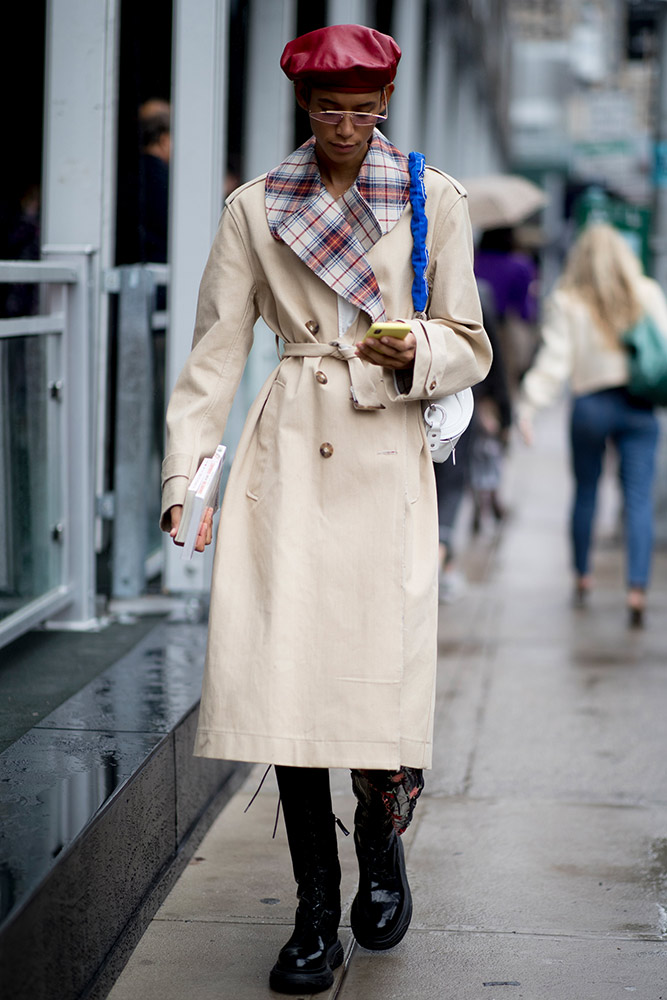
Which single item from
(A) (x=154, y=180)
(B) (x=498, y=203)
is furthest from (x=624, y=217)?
(A) (x=154, y=180)

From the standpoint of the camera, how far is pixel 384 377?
114 inches

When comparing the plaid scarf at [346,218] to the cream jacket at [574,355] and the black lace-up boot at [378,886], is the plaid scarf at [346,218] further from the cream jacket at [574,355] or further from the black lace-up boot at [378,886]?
the cream jacket at [574,355]

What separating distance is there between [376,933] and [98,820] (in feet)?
2.32

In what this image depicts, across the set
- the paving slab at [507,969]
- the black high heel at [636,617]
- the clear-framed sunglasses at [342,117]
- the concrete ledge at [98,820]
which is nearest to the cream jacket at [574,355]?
the black high heel at [636,617]

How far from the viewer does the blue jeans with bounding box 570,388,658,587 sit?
6.90 metres

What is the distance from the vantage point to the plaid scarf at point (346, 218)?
285 cm

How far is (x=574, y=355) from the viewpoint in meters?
7.02

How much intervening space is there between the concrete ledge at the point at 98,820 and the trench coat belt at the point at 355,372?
1.06 meters

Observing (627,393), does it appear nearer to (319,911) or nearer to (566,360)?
(566,360)

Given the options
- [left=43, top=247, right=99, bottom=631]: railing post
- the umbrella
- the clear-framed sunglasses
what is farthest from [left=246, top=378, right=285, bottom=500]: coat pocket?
the umbrella

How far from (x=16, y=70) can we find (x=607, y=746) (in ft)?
14.4

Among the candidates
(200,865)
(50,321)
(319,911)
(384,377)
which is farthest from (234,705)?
(50,321)

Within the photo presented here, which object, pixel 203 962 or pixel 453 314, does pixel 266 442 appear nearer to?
pixel 453 314

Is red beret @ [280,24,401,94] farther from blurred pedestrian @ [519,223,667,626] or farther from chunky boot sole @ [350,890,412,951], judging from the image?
blurred pedestrian @ [519,223,667,626]
